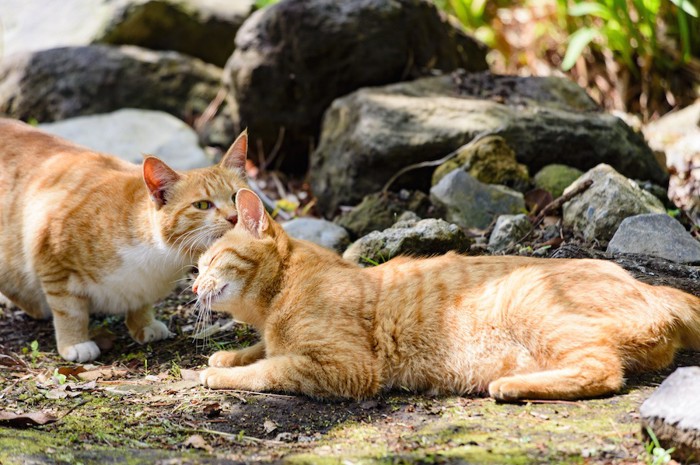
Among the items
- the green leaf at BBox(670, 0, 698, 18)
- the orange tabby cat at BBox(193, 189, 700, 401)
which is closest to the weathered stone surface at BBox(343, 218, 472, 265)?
the orange tabby cat at BBox(193, 189, 700, 401)

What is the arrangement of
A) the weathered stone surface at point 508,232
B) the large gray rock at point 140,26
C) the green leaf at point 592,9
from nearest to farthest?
the weathered stone surface at point 508,232
the green leaf at point 592,9
the large gray rock at point 140,26

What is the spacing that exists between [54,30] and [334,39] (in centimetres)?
434

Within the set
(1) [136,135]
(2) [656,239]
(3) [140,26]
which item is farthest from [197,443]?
(3) [140,26]

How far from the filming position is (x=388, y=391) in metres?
3.83

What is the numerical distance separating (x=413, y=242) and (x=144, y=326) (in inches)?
72.9

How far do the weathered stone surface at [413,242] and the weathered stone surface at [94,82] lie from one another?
505cm

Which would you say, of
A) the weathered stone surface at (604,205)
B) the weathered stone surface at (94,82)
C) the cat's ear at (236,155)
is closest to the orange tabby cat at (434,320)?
the cat's ear at (236,155)

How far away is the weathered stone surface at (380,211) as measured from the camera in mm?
6117

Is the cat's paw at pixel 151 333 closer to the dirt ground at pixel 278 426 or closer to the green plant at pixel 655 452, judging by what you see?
the dirt ground at pixel 278 426

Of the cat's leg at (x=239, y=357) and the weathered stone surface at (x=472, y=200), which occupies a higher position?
the weathered stone surface at (x=472, y=200)

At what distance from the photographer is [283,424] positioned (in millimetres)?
3498

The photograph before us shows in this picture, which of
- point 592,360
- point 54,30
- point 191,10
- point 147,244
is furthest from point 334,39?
point 592,360

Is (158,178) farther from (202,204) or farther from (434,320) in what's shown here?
(434,320)

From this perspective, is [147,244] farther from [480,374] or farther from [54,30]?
[54,30]
